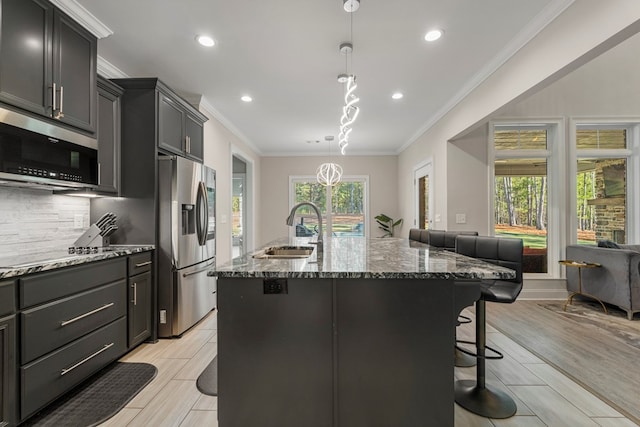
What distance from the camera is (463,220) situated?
4305 millimetres

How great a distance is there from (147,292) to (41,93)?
1.72m

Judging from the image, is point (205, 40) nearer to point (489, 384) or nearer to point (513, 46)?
point (513, 46)

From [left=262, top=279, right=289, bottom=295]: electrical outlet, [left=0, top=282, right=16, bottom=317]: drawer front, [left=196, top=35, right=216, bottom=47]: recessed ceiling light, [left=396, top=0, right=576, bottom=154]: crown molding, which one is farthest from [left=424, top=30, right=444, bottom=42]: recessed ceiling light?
[left=0, top=282, right=16, bottom=317]: drawer front

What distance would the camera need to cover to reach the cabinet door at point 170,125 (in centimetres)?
291

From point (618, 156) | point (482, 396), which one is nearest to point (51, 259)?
point (482, 396)

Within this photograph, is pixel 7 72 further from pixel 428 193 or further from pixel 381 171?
pixel 381 171

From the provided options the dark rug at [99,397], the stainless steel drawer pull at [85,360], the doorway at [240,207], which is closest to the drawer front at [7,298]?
the stainless steel drawer pull at [85,360]

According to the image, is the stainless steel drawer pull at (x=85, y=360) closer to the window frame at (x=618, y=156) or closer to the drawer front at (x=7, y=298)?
the drawer front at (x=7, y=298)

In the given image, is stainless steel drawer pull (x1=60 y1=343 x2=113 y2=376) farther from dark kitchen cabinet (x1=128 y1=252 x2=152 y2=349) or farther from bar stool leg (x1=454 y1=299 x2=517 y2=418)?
bar stool leg (x1=454 y1=299 x2=517 y2=418)

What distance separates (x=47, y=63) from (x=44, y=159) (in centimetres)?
61

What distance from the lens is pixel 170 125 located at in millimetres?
3090

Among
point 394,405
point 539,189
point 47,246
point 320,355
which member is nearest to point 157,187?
point 47,246

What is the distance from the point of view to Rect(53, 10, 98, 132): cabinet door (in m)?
2.03

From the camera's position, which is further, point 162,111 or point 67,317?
point 162,111
